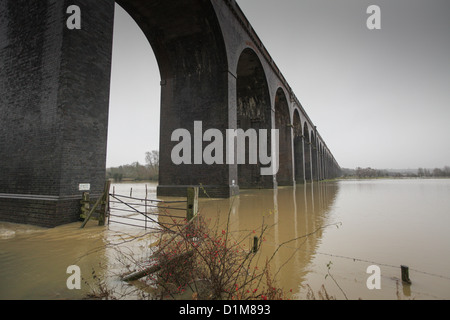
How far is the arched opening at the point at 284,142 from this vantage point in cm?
2192

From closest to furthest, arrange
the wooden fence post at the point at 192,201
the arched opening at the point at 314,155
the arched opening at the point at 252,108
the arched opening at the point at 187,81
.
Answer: the wooden fence post at the point at 192,201 → the arched opening at the point at 187,81 → the arched opening at the point at 252,108 → the arched opening at the point at 314,155

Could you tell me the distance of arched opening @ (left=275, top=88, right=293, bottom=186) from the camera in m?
21.9

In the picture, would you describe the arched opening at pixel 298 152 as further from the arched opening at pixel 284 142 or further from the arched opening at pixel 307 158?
the arched opening at pixel 284 142

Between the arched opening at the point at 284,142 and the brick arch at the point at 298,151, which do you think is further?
the brick arch at the point at 298,151

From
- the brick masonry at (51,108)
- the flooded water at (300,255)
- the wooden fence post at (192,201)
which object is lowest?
the flooded water at (300,255)

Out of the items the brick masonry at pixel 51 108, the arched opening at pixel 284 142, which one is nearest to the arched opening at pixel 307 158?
the arched opening at pixel 284 142

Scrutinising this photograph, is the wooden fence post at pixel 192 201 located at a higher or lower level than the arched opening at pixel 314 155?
lower

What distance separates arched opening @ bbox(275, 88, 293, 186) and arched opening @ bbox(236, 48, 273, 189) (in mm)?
4937

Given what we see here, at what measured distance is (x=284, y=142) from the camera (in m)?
22.2

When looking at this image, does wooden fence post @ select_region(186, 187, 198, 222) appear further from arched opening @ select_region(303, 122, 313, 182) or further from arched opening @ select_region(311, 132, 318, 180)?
arched opening @ select_region(311, 132, 318, 180)

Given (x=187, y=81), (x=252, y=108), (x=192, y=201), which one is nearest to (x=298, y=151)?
(x=252, y=108)

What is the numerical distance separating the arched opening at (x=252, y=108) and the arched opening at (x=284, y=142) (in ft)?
16.2

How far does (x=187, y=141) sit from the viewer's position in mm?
11844
